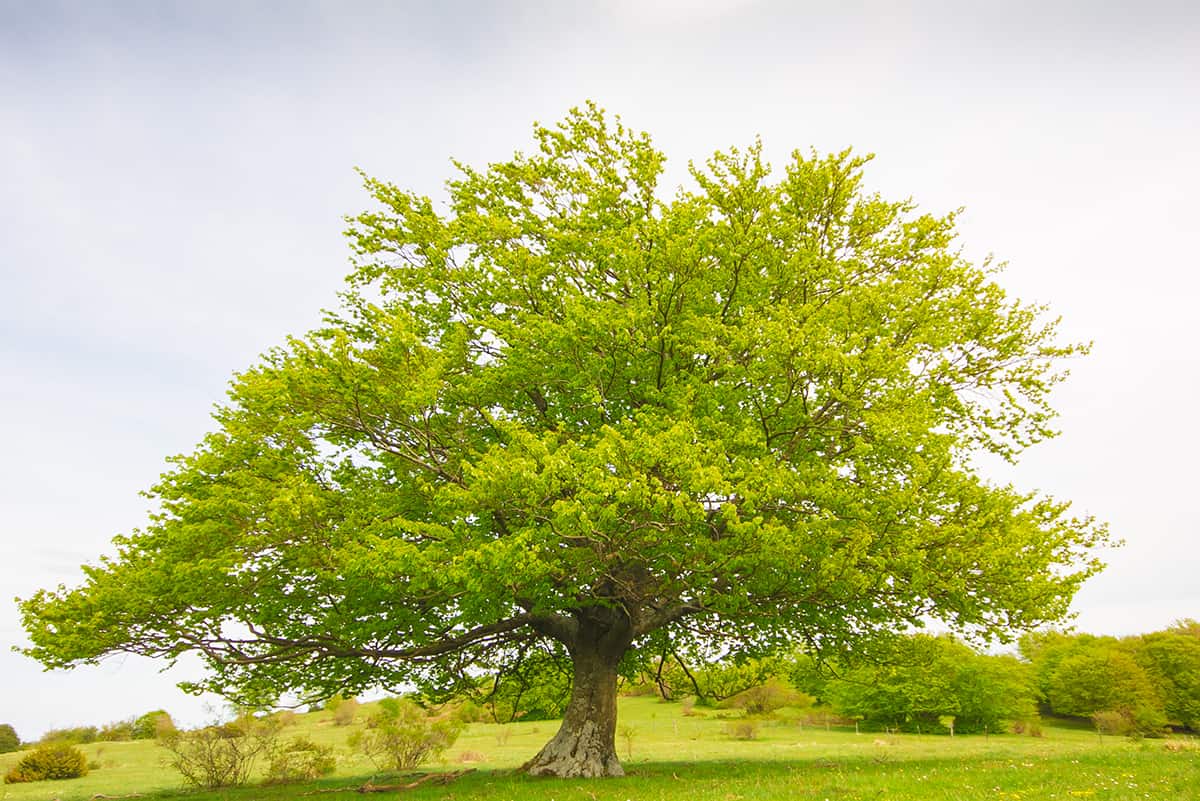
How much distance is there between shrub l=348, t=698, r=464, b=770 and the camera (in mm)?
25844

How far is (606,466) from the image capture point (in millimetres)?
15117

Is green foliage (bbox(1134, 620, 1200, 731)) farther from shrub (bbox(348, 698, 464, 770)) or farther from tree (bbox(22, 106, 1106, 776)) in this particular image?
shrub (bbox(348, 698, 464, 770))

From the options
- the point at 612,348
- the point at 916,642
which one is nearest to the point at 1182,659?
the point at 916,642

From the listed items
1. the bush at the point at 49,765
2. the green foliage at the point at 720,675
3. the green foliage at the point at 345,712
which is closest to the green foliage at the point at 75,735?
the bush at the point at 49,765

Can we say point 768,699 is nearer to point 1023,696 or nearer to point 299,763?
point 1023,696

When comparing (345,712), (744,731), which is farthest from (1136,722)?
(345,712)

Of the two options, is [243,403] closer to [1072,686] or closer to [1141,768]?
[1141,768]

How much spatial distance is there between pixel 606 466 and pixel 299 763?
20.2 metres

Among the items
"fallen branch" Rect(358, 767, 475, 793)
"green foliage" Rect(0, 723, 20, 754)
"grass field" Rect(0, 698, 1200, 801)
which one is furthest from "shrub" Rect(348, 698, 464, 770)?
"green foliage" Rect(0, 723, 20, 754)

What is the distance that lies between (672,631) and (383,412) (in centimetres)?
1320

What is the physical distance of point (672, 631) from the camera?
79.4ft

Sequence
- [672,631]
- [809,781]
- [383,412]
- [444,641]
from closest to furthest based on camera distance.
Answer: [809,781] < [383,412] < [444,641] < [672,631]

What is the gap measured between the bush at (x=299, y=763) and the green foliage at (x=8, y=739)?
121ft

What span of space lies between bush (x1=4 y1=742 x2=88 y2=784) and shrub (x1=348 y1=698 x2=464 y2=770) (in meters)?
16.0
